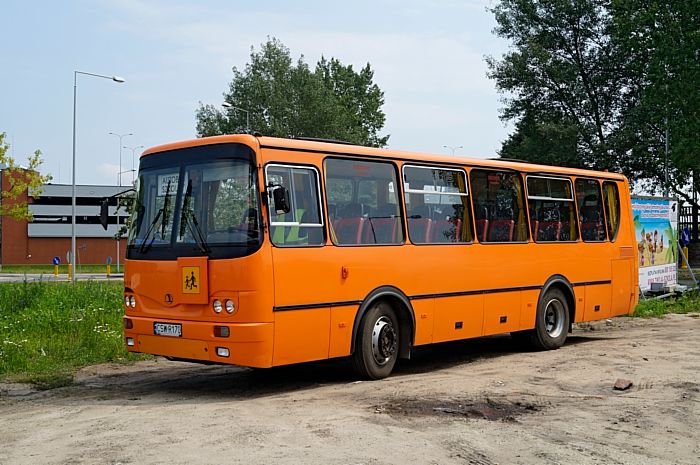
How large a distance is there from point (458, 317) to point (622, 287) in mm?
4917

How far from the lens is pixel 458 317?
12.0 metres

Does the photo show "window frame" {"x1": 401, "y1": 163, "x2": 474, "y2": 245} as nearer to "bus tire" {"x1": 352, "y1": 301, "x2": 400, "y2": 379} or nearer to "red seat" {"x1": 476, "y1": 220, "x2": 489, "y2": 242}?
"red seat" {"x1": 476, "y1": 220, "x2": 489, "y2": 242}

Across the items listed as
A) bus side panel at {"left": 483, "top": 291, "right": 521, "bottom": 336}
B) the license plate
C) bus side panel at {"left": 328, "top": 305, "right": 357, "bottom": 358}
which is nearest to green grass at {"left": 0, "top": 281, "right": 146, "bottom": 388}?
the license plate

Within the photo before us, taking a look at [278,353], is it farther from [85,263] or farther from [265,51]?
[85,263]

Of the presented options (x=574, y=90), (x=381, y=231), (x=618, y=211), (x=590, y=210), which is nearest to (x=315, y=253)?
(x=381, y=231)

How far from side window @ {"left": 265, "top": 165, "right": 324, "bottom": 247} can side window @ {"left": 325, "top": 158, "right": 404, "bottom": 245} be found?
0.23 m

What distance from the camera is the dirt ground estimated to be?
6.82 metres

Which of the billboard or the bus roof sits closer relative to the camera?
the bus roof

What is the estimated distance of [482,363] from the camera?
12398 mm

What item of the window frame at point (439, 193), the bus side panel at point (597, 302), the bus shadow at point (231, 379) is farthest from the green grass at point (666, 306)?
the window frame at point (439, 193)

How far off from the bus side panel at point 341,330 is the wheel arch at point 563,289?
14.9 feet

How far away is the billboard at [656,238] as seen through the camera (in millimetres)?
21078

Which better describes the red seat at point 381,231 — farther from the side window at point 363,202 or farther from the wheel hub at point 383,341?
the wheel hub at point 383,341

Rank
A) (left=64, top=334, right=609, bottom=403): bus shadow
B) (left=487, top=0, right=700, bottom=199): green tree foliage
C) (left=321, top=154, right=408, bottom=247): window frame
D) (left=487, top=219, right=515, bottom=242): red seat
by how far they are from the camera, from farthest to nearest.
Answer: (left=487, top=0, right=700, bottom=199): green tree foliage < (left=487, top=219, right=515, bottom=242): red seat < (left=321, top=154, right=408, bottom=247): window frame < (left=64, top=334, right=609, bottom=403): bus shadow
